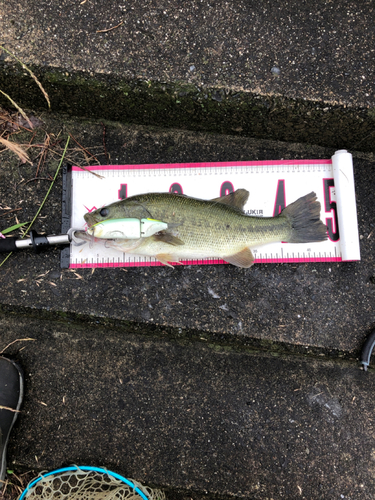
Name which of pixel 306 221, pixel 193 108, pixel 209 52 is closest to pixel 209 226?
pixel 306 221

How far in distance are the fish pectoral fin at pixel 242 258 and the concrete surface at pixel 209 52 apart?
1244mm

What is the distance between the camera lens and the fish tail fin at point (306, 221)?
9.08ft

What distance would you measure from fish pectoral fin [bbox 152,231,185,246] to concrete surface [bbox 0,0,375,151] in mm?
1165

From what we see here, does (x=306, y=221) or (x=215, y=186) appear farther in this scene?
(x=215, y=186)

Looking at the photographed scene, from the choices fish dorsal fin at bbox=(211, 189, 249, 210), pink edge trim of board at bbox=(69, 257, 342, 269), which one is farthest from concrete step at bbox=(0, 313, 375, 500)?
fish dorsal fin at bbox=(211, 189, 249, 210)

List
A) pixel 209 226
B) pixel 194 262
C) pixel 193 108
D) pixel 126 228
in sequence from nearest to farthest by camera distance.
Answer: pixel 126 228 → pixel 209 226 → pixel 193 108 → pixel 194 262

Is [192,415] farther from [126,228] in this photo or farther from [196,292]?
[126,228]

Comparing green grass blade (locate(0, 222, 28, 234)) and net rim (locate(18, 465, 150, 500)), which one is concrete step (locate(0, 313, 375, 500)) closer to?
net rim (locate(18, 465, 150, 500))

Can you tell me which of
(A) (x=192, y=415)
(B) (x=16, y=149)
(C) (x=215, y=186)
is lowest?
(A) (x=192, y=415)

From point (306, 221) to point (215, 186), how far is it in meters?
0.87

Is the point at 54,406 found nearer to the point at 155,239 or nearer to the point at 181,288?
the point at 181,288

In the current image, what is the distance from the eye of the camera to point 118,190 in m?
2.98

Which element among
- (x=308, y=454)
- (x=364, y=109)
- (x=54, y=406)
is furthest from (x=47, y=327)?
(x=364, y=109)

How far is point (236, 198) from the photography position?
9.11 feet
